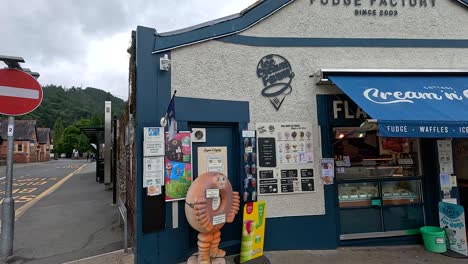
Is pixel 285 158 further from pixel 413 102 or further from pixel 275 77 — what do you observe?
pixel 413 102

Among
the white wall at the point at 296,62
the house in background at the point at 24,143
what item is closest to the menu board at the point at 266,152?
the white wall at the point at 296,62

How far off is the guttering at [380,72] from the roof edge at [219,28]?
4.65ft

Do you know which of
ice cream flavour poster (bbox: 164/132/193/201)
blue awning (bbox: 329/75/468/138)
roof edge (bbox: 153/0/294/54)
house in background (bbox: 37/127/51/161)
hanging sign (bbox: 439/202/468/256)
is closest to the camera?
blue awning (bbox: 329/75/468/138)

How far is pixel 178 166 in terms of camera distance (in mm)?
4551

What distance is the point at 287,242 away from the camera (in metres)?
4.98

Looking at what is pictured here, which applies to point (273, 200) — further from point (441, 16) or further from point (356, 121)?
point (441, 16)

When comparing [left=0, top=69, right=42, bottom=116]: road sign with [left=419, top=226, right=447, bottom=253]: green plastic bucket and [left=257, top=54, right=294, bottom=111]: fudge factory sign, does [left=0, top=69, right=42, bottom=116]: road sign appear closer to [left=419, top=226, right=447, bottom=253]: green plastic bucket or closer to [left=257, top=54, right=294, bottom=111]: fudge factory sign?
[left=257, top=54, right=294, bottom=111]: fudge factory sign

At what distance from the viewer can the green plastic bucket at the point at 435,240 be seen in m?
4.91

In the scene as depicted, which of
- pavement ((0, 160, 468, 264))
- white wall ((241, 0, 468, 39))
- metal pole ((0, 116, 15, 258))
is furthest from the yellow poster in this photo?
metal pole ((0, 116, 15, 258))

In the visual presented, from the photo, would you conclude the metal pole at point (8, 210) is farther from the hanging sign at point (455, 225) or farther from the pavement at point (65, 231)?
the hanging sign at point (455, 225)

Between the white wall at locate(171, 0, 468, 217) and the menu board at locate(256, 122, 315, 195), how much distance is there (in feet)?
0.39

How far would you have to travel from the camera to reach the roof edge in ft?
15.3

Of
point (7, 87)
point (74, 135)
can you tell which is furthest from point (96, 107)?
point (7, 87)

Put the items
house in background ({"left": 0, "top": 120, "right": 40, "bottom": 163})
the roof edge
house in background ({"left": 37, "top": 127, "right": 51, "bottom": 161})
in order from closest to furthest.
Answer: the roof edge → house in background ({"left": 0, "top": 120, "right": 40, "bottom": 163}) → house in background ({"left": 37, "top": 127, "right": 51, "bottom": 161})
